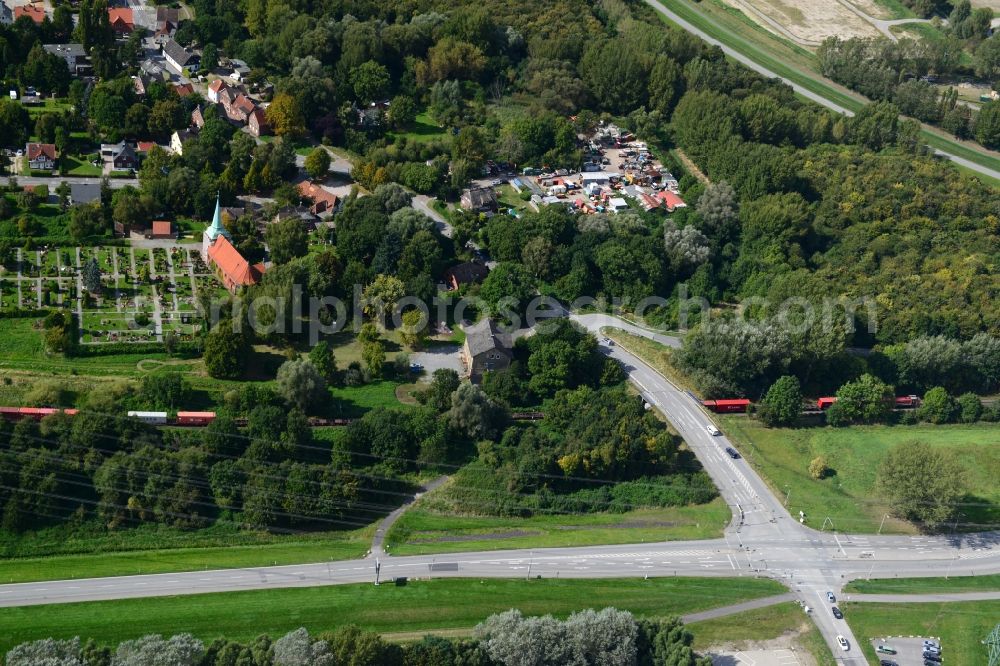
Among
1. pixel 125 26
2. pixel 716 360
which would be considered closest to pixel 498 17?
pixel 125 26

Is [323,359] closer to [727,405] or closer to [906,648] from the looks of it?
[727,405]

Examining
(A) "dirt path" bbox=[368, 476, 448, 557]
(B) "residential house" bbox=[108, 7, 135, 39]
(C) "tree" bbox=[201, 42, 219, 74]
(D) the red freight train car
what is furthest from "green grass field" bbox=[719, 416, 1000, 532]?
(B) "residential house" bbox=[108, 7, 135, 39]

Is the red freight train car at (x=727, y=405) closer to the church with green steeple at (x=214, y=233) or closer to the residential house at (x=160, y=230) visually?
the church with green steeple at (x=214, y=233)

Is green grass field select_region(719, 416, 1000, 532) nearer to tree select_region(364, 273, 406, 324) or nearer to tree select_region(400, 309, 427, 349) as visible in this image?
tree select_region(400, 309, 427, 349)

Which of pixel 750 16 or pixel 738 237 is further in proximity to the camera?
pixel 750 16

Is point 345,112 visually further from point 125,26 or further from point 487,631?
point 487,631

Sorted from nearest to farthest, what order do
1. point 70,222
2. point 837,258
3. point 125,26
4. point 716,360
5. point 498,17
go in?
1. point 716,360
2. point 70,222
3. point 837,258
4. point 125,26
5. point 498,17

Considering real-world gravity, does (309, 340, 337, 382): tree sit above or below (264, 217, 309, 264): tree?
below

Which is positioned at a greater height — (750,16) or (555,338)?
(750,16)

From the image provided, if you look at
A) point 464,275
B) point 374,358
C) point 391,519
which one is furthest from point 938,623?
point 464,275
